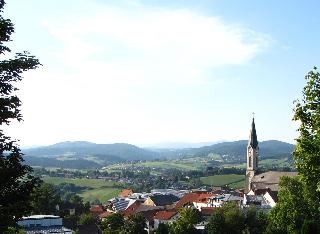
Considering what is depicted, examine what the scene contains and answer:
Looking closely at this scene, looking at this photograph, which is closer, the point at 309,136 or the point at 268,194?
the point at 309,136

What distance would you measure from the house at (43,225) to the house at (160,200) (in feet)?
200

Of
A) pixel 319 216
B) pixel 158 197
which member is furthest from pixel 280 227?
pixel 158 197

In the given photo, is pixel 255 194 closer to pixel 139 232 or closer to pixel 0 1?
pixel 139 232

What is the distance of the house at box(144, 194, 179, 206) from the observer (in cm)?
13838

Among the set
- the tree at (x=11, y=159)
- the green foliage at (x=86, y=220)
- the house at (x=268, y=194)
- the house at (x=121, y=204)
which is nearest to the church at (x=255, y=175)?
the house at (x=268, y=194)

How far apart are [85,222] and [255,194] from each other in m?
42.4

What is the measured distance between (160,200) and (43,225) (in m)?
67.4

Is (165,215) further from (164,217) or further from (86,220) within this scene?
(86,220)

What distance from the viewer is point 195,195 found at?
130 metres

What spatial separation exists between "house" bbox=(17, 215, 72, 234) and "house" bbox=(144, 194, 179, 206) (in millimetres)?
61067

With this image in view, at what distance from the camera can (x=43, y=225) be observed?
77.0m

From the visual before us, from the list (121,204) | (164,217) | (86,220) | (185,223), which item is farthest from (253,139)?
(185,223)

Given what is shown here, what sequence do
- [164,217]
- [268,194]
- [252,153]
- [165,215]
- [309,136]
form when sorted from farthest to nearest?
[252,153]
[268,194]
[165,215]
[164,217]
[309,136]

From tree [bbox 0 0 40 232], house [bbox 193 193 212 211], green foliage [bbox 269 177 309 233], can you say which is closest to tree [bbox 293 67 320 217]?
tree [bbox 0 0 40 232]
